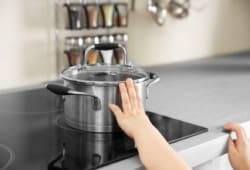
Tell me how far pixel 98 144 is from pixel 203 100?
459 mm

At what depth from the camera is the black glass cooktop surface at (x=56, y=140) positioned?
703 millimetres

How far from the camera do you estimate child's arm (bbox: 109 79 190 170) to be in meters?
0.70

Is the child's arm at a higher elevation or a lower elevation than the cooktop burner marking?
higher

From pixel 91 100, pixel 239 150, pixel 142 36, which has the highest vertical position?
pixel 142 36

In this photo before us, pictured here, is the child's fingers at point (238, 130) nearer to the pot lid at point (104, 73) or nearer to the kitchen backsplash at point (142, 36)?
the pot lid at point (104, 73)

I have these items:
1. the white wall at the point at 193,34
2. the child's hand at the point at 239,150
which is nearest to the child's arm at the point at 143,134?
the child's hand at the point at 239,150

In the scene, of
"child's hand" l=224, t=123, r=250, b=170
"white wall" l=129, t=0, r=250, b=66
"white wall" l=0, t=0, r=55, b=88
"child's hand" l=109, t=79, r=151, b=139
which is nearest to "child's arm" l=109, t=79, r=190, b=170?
"child's hand" l=109, t=79, r=151, b=139

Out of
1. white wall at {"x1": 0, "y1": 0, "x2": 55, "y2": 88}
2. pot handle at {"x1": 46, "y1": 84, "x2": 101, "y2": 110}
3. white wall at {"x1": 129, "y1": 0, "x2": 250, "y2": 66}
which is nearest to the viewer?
pot handle at {"x1": 46, "y1": 84, "x2": 101, "y2": 110}

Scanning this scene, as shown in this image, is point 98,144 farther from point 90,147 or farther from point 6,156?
point 6,156

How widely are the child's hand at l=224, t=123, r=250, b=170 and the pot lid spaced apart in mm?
228

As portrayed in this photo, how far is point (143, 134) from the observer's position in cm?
75

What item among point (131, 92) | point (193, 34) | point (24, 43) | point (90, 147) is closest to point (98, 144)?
point (90, 147)

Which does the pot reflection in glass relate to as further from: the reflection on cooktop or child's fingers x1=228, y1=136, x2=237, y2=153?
child's fingers x1=228, y1=136, x2=237, y2=153

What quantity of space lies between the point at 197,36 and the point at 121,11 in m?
0.54
